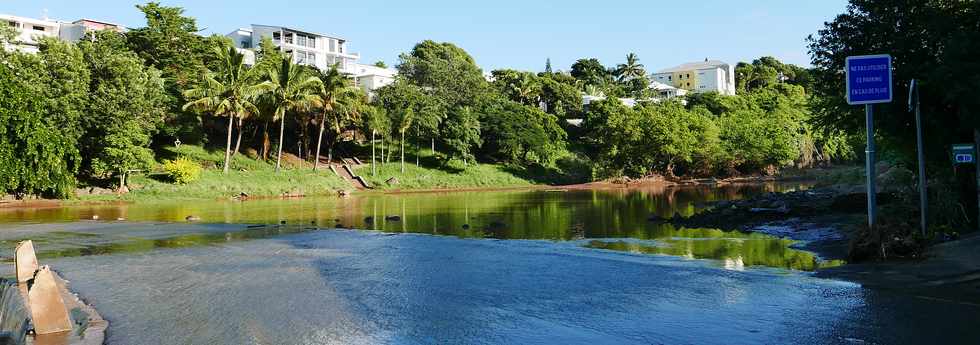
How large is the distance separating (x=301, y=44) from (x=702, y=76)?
299ft

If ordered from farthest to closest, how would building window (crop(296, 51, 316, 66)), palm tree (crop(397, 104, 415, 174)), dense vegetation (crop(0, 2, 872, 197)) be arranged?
building window (crop(296, 51, 316, 66))
palm tree (crop(397, 104, 415, 174))
dense vegetation (crop(0, 2, 872, 197))

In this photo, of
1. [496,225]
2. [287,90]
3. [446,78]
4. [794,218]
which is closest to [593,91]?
[446,78]

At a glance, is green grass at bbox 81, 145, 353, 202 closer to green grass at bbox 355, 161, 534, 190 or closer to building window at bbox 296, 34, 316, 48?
green grass at bbox 355, 161, 534, 190

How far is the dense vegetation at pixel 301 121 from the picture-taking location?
4541cm

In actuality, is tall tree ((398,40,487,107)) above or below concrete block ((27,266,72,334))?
above

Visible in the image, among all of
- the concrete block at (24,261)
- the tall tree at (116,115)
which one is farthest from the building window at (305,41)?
the concrete block at (24,261)

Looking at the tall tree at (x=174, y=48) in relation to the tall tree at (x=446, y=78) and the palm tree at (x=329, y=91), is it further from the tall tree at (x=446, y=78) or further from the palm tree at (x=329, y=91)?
the tall tree at (x=446, y=78)

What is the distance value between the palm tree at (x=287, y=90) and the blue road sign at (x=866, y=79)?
5144cm

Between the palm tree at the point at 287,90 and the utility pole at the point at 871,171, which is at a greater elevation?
the palm tree at the point at 287,90

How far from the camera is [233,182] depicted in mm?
54031

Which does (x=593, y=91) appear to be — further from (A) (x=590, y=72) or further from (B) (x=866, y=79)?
(B) (x=866, y=79)

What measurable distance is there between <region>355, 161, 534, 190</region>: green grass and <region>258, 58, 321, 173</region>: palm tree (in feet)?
30.6

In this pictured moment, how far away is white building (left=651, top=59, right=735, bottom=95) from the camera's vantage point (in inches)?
5994

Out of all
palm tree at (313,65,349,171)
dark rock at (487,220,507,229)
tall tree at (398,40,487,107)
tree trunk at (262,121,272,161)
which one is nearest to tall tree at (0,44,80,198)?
tree trunk at (262,121,272,161)
